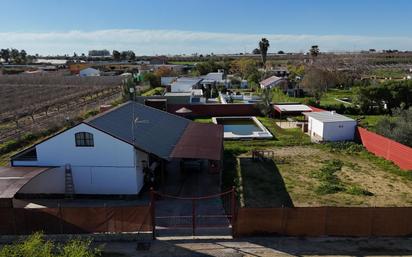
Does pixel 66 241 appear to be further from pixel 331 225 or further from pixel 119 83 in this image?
pixel 119 83

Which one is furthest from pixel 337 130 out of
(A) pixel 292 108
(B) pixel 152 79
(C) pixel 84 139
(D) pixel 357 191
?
(B) pixel 152 79

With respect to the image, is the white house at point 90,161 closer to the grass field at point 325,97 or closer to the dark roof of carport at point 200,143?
the dark roof of carport at point 200,143

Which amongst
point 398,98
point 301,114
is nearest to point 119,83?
point 301,114

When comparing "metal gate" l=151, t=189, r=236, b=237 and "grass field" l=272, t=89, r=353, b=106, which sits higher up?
"grass field" l=272, t=89, r=353, b=106

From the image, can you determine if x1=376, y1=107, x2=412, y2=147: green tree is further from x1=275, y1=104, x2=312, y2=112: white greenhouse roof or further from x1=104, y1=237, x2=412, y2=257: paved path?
x1=104, y1=237, x2=412, y2=257: paved path

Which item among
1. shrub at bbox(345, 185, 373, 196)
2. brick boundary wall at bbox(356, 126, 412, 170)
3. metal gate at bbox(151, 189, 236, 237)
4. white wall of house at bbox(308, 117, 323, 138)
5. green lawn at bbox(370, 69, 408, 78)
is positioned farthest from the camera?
green lawn at bbox(370, 69, 408, 78)

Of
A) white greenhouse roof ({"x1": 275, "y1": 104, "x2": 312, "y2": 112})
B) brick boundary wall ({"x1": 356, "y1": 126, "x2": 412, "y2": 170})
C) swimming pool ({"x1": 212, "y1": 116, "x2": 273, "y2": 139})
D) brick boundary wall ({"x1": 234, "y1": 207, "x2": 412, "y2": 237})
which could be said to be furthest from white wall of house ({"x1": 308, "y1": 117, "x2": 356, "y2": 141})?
brick boundary wall ({"x1": 234, "y1": 207, "x2": 412, "y2": 237})
